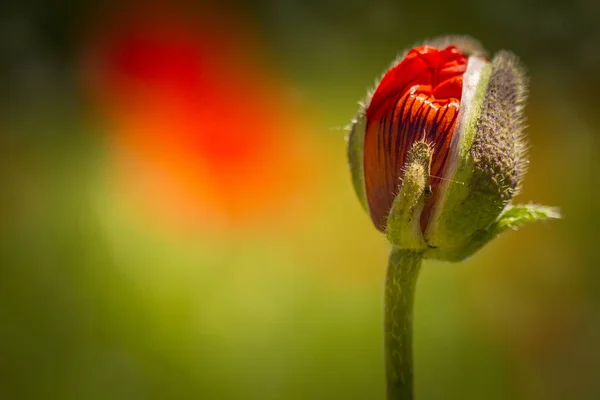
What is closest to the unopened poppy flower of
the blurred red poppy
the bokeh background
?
the bokeh background

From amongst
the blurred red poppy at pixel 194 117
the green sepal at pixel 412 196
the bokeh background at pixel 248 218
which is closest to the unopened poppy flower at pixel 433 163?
the green sepal at pixel 412 196

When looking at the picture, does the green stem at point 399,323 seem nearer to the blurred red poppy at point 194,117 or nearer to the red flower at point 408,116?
the red flower at point 408,116

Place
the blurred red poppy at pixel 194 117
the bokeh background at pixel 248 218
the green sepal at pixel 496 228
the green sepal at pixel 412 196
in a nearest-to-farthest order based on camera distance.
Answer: the green sepal at pixel 412 196 < the green sepal at pixel 496 228 < the bokeh background at pixel 248 218 < the blurred red poppy at pixel 194 117

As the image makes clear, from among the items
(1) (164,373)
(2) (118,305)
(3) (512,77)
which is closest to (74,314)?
(2) (118,305)

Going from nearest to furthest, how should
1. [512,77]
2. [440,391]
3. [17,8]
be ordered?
[512,77] < [440,391] < [17,8]

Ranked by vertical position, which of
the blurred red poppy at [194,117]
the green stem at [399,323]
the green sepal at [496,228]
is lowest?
the green stem at [399,323]

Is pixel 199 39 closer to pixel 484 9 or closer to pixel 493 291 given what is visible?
pixel 484 9

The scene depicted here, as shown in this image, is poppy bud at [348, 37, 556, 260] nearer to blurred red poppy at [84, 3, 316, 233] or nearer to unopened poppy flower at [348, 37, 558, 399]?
unopened poppy flower at [348, 37, 558, 399]

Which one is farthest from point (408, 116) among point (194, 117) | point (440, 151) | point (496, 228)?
point (194, 117)
